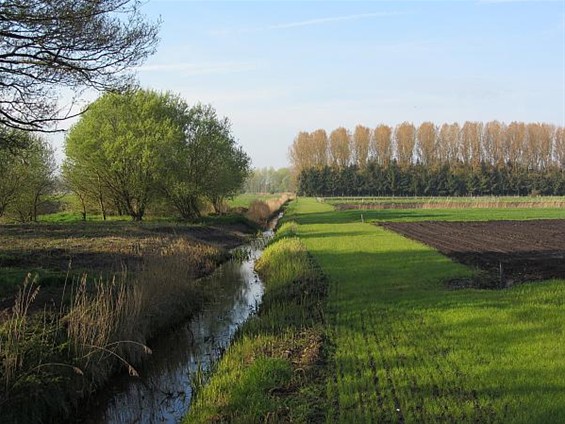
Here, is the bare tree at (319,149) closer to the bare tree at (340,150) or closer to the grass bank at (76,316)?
the bare tree at (340,150)

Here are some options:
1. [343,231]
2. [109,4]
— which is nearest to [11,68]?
[109,4]

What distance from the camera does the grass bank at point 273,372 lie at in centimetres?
657

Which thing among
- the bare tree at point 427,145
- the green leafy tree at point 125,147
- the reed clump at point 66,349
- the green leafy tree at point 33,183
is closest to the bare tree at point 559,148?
the bare tree at point 427,145

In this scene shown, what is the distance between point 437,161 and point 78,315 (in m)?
114

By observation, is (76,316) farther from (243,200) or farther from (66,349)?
(243,200)

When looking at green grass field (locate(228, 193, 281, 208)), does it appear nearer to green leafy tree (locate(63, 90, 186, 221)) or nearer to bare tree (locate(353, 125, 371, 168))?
green leafy tree (locate(63, 90, 186, 221))

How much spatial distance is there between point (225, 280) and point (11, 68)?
35.3 feet

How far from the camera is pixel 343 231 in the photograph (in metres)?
34.4

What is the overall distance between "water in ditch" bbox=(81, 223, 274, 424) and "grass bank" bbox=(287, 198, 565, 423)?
2575mm

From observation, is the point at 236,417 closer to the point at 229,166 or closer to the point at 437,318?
the point at 437,318

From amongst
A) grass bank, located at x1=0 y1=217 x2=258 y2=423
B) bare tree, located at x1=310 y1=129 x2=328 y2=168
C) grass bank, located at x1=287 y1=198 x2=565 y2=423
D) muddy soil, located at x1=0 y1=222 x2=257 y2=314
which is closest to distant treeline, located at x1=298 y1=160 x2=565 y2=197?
bare tree, located at x1=310 y1=129 x2=328 y2=168

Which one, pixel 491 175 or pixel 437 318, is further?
pixel 491 175

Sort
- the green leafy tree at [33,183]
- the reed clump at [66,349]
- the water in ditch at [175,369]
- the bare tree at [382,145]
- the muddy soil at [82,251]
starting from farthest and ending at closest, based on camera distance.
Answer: the bare tree at [382,145]
the green leafy tree at [33,183]
the muddy soil at [82,251]
the water in ditch at [175,369]
the reed clump at [66,349]

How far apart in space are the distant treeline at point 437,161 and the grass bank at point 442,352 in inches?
3908
